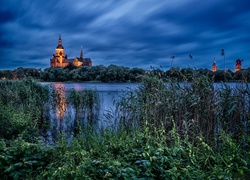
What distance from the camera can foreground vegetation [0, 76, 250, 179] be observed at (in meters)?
3.28

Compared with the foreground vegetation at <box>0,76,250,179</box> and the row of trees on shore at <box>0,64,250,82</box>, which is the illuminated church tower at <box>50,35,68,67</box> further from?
the foreground vegetation at <box>0,76,250,179</box>

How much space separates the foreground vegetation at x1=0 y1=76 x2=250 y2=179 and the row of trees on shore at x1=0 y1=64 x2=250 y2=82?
38 centimetres

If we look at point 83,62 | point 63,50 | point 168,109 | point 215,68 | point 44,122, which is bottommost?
point 44,122

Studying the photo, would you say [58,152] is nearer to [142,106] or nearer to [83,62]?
[142,106]

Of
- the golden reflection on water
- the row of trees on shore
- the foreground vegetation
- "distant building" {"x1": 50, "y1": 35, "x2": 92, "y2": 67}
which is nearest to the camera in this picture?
the foreground vegetation

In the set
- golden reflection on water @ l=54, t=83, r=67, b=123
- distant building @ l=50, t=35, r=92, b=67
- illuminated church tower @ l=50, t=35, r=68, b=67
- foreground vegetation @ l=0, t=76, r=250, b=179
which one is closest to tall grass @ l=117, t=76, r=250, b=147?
foreground vegetation @ l=0, t=76, r=250, b=179

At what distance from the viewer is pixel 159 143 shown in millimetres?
4109

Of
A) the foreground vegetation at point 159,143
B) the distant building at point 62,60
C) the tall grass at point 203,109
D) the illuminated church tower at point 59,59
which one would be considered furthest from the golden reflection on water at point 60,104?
the illuminated church tower at point 59,59

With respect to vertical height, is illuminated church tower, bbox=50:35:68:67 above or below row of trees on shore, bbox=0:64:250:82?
above

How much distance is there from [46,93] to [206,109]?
30.7ft

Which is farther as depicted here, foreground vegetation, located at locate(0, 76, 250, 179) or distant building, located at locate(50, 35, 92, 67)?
distant building, located at locate(50, 35, 92, 67)

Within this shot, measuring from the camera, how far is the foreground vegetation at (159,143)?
10.8ft

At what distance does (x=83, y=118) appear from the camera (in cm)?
1135

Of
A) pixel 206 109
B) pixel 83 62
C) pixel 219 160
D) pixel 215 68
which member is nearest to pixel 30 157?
pixel 219 160
